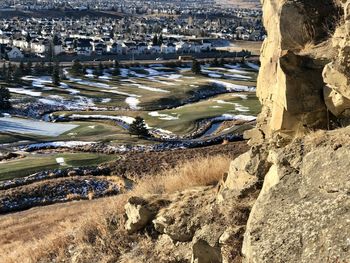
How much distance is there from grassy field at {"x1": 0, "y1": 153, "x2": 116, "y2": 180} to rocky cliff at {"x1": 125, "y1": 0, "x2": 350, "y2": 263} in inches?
988

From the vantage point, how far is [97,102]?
229ft

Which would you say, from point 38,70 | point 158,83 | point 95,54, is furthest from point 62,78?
point 95,54

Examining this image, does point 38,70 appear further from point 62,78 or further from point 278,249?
point 278,249

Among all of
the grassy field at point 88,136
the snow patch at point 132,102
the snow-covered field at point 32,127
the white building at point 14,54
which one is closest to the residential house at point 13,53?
the white building at point 14,54

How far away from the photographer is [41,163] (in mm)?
37656

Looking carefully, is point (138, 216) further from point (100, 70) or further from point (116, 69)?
point (116, 69)

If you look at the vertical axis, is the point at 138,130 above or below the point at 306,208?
below

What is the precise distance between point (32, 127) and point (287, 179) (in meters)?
48.7

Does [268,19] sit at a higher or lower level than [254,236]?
higher

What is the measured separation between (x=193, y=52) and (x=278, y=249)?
445 feet

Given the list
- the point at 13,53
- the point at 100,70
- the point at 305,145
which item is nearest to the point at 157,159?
the point at 305,145

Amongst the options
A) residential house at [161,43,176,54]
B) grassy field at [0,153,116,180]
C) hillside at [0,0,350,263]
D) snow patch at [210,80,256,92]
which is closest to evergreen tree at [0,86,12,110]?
grassy field at [0,153,116,180]

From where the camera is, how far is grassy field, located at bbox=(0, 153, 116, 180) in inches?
1393

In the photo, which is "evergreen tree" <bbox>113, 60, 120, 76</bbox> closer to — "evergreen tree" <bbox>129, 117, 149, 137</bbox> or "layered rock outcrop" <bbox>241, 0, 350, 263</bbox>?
"evergreen tree" <bbox>129, 117, 149, 137</bbox>
